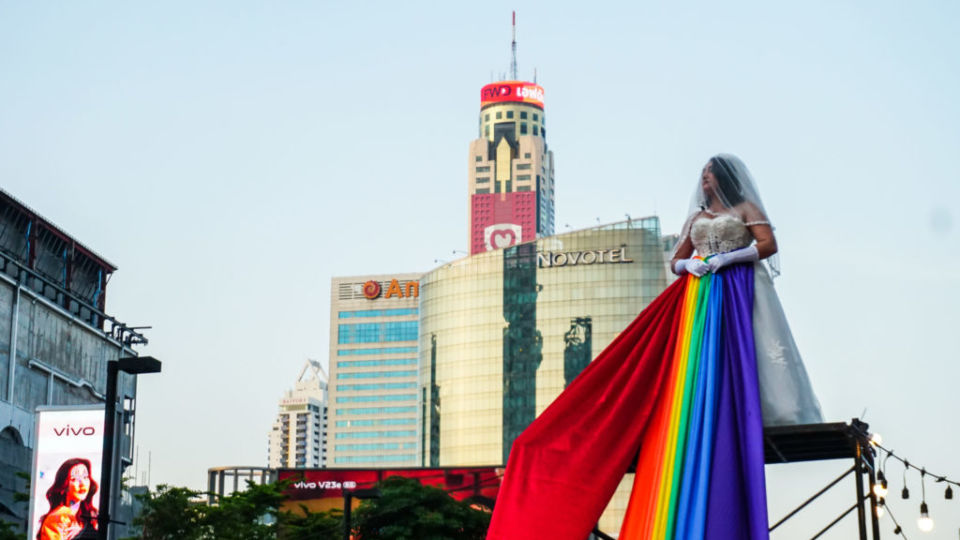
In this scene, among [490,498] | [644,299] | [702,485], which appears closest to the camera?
[702,485]

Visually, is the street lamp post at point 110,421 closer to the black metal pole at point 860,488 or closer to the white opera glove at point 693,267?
the white opera glove at point 693,267

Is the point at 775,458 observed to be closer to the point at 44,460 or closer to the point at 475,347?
the point at 44,460

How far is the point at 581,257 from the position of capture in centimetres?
12744

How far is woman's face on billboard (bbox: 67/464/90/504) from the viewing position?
4282cm

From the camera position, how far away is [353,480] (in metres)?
81.6

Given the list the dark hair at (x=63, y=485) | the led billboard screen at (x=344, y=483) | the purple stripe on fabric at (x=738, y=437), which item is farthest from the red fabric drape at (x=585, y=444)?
the led billboard screen at (x=344, y=483)

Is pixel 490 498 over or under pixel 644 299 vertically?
under

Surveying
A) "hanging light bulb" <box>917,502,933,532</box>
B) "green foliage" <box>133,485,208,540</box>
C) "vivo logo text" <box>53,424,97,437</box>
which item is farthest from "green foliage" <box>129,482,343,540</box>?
"hanging light bulb" <box>917,502,933,532</box>

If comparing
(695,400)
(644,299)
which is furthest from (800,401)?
(644,299)

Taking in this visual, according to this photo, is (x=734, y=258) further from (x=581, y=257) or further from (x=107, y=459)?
(x=581, y=257)

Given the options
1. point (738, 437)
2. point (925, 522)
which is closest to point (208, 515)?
point (925, 522)

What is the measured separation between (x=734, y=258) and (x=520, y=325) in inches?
4526

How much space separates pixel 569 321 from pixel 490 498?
47.8 metres

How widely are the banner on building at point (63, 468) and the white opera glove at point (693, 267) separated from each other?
30933 millimetres
